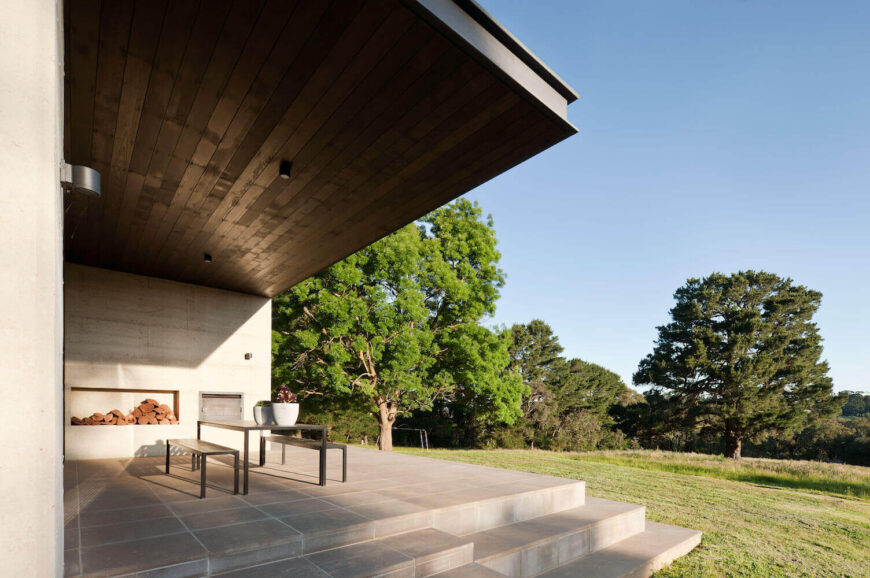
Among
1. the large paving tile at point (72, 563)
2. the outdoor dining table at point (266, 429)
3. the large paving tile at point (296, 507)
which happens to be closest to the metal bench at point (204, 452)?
the outdoor dining table at point (266, 429)

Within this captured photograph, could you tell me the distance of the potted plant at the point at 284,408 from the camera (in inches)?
163

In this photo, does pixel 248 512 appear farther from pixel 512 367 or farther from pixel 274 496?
pixel 512 367

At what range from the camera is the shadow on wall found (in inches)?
246

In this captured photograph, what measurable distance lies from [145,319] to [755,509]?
9468 millimetres

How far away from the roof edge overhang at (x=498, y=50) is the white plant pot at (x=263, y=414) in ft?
11.4

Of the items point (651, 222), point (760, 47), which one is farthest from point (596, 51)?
point (651, 222)

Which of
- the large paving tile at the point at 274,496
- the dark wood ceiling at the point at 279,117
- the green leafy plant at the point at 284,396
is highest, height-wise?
the dark wood ceiling at the point at 279,117

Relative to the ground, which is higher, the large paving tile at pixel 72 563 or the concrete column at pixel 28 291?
the concrete column at pixel 28 291

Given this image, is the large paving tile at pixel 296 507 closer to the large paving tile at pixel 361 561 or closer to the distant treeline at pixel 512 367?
the large paving tile at pixel 361 561

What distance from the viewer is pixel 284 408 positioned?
13.6 ft

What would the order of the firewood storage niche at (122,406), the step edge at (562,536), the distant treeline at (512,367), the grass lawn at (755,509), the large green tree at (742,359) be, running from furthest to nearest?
the large green tree at (742,359) → the distant treeline at (512,367) → the firewood storage niche at (122,406) → the grass lawn at (755,509) → the step edge at (562,536)

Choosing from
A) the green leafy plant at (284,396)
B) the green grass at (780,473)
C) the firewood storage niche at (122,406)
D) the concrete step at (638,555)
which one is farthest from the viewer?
the green grass at (780,473)

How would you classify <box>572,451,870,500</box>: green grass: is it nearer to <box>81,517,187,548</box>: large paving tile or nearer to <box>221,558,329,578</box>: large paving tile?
<box>221,558,329,578</box>: large paving tile

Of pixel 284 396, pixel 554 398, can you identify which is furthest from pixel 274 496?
pixel 554 398
